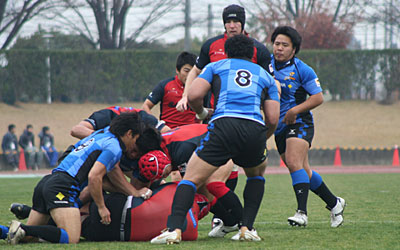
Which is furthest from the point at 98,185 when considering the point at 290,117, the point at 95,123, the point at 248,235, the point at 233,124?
the point at 290,117

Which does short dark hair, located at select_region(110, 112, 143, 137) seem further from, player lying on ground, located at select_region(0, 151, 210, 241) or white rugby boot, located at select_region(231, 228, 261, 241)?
white rugby boot, located at select_region(231, 228, 261, 241)

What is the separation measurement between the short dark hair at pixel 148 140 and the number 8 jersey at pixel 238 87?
2.04 ft

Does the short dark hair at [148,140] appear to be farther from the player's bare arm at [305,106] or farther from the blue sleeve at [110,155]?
the player's bare arm at [305,106]

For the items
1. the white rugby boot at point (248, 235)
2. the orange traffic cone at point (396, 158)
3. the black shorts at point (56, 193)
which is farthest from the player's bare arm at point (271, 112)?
the orange traffic cone at point (396, 158)

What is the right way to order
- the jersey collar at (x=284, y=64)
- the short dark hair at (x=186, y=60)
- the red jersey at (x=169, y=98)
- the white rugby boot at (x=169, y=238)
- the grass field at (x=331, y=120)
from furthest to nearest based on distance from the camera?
the grass field at (x=331, y=120), the red jersey at (x=169, y=98), the short dark hair at (x=186, y=60), the jersey collar at (x=284, y=64), the white rugby boot at (x=169, y=238)

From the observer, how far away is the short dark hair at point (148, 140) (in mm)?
5523

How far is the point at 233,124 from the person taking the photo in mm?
5117

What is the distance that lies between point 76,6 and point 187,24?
6.60 metres

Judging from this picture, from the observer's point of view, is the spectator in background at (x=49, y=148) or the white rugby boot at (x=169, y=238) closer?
the white rugby boot at (x=169, y=238)

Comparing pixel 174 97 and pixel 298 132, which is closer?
pixel 298 132

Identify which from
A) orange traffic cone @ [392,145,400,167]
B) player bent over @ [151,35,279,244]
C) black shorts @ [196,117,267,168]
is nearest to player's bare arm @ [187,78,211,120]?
player bent over @ [151,35,279,244]

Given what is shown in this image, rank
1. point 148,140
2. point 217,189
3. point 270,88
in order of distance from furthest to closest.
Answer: point 217,189 < point 148,140 < point 270,88

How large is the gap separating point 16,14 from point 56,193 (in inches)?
1114

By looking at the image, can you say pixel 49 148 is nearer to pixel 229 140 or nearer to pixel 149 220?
pixel 149 220
